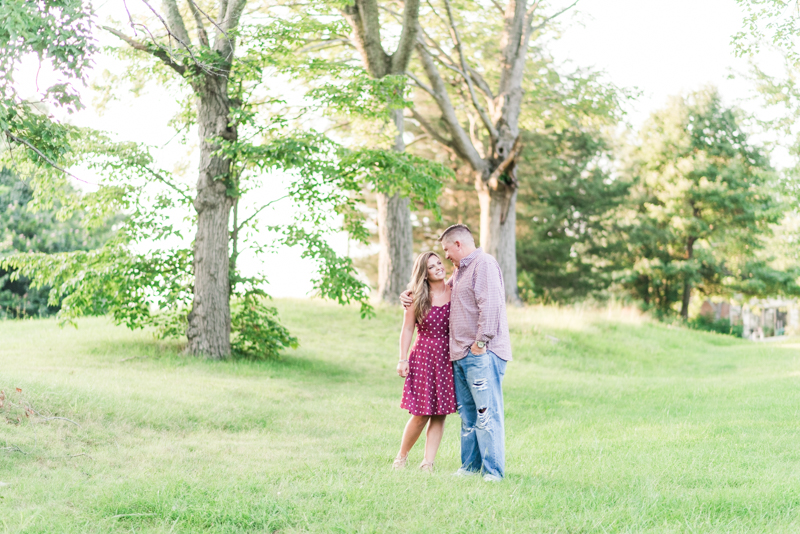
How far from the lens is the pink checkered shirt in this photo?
5.81 meters

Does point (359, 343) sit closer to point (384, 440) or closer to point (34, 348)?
point (34, 348)

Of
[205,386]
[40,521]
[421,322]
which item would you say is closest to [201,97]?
[205,386]

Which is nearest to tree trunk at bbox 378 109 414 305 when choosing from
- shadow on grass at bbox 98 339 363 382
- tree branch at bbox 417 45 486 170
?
tree branch at bbox 417 45 486 170

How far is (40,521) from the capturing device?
4.70m

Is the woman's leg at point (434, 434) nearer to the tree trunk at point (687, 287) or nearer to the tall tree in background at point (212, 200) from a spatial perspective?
the tall tree in background at point (212, 200)

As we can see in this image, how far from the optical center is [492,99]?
894 inches

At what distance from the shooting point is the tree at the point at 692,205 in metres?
34.1

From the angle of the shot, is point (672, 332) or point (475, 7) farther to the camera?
point (672, 332)

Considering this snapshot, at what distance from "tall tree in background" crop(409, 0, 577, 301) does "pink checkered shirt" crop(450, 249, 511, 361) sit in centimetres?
1567

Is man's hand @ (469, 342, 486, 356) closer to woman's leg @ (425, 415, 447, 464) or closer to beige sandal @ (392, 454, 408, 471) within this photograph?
woman's leg @ (425, 415, 447, 464)

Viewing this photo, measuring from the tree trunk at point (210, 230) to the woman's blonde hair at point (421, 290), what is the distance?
7764 millimetres

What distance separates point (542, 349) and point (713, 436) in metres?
10.2

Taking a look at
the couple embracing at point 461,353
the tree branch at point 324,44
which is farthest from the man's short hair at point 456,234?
the tree branch at point 324,44

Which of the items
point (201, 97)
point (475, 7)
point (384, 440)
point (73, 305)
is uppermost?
point (475, 7)
